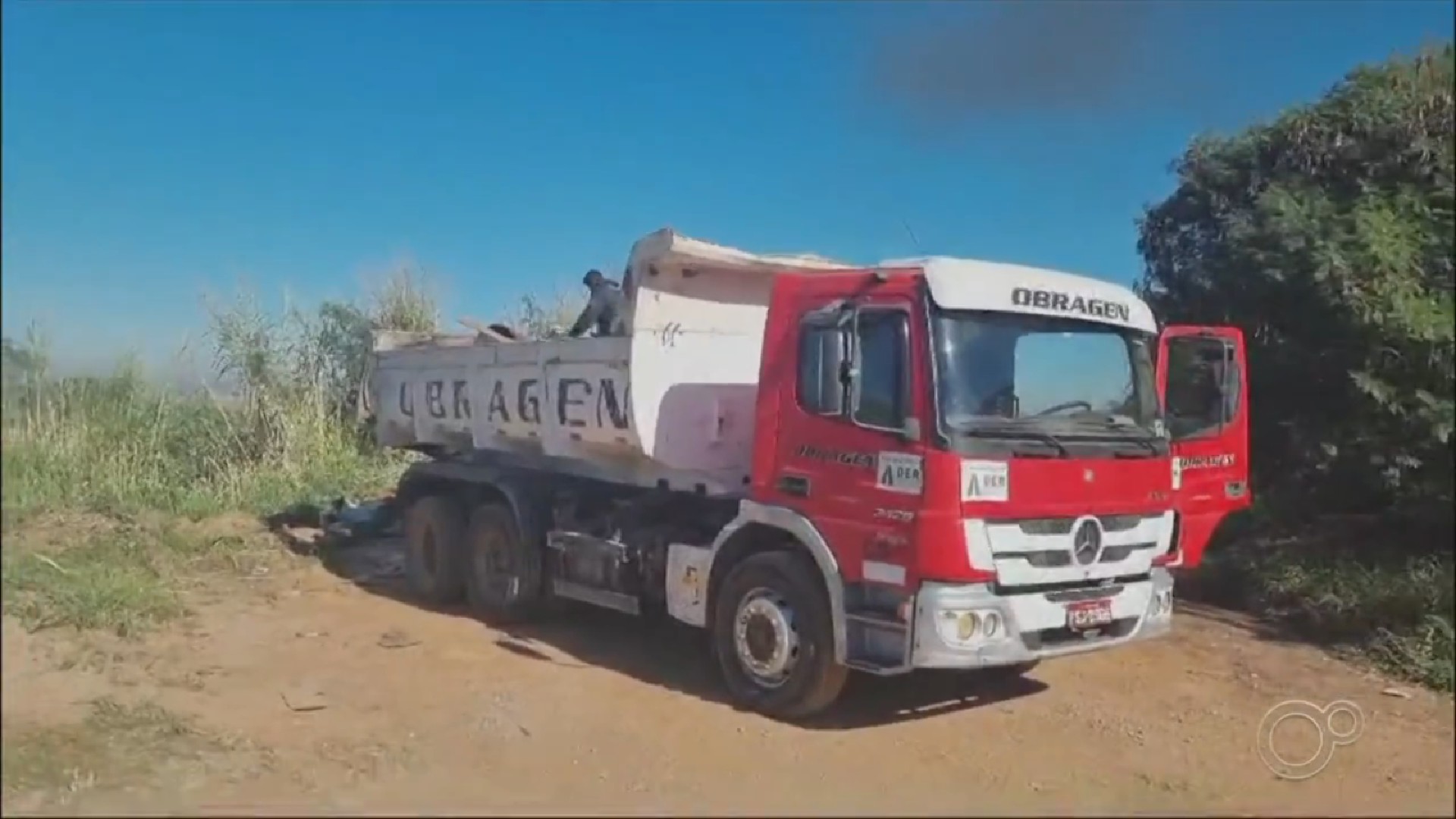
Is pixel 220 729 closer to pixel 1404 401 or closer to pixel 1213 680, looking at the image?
pixel 1213 680

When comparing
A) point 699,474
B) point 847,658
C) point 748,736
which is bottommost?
point 748,736

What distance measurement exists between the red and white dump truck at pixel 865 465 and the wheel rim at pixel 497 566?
104mm

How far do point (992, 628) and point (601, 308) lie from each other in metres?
3.78

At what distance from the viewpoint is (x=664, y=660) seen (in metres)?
7.76

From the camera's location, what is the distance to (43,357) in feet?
13.6

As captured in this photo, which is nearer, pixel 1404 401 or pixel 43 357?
pixel 43 357

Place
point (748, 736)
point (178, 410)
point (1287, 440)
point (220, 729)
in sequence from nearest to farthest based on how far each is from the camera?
1. point (220, 729)
2. point (748, 736)
3. point (1287, 440)
4. point (178, 410)

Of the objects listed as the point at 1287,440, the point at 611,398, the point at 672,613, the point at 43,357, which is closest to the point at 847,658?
the point at 672,613

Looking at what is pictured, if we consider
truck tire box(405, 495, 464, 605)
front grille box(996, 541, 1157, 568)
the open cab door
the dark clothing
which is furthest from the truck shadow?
the dark clothing

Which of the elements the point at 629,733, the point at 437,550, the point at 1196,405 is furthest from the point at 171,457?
the point at 1196,405

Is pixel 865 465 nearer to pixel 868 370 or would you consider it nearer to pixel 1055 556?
pixel 868 370

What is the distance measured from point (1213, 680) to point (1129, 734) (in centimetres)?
133

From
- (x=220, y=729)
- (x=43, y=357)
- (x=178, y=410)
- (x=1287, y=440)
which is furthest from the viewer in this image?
(x=178, y=410)

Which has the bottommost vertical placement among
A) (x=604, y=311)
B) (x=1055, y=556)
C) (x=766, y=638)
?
(x=766, y=638)
